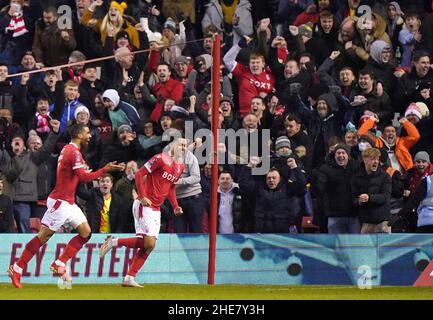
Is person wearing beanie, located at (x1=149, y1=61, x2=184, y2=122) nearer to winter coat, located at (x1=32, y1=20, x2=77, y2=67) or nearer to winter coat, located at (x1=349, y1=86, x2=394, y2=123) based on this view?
winter coat, located at (x1=32, y1=20, x2=77, y2=67)

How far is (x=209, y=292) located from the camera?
19.6m

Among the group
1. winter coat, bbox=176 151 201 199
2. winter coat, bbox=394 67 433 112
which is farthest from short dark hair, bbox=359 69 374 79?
winter coat, bbox=176 151 201 199

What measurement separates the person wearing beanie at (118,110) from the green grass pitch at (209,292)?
3.83 m

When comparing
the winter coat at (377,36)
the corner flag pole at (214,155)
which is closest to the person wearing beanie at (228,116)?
the corner flag pole at (214,155)

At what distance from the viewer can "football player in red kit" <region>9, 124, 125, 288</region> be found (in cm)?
2077

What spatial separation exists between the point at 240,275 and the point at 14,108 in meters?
5.73

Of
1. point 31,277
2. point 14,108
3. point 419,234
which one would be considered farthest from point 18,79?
point 419,234

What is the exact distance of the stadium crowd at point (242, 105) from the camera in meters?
22.4

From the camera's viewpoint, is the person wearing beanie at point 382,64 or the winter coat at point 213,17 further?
the winter coat at point 213,17

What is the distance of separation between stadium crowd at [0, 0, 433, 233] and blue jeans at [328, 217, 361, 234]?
21mm

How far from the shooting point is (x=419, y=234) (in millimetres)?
21438

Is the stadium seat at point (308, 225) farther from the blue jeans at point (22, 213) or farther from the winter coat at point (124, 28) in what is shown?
the winter coat at point (124, 28)

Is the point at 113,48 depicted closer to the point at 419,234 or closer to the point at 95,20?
the point at 95,20
